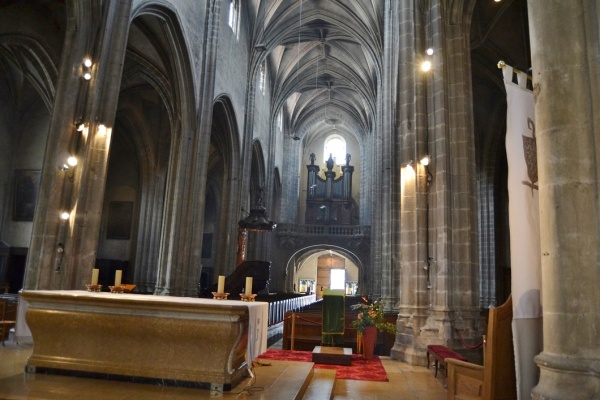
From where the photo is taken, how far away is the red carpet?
7.17 metres

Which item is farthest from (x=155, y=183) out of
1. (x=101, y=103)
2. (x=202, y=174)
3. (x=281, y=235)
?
(x=101, y=103)

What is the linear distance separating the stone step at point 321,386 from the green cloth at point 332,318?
76.4 inches

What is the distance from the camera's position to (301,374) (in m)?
5.72

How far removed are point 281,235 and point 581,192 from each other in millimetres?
26813

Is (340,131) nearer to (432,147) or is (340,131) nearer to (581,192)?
(432,147)

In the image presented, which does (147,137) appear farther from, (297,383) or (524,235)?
(524,235)

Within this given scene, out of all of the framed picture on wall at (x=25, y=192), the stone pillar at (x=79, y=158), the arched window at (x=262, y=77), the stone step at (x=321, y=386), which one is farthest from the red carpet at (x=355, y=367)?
the arched window at (x=262, y=77)

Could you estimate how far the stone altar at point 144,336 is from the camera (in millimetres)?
4719

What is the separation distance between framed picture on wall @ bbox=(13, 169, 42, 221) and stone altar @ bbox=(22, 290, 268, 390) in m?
15.1

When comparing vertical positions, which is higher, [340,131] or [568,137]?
[340,131]

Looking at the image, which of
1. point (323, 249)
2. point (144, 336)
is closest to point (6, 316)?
point (144, 336)

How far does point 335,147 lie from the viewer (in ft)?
126

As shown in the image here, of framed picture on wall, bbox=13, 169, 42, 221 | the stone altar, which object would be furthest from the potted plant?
framed picture on wall, bbox=13, 169, 42, 221

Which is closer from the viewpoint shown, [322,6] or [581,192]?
[581,192]
